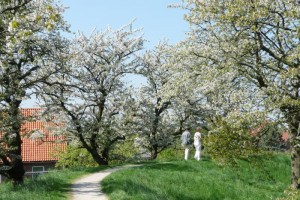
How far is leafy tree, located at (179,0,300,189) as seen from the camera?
49.9ft

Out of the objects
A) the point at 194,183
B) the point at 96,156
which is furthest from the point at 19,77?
the point at 96,156

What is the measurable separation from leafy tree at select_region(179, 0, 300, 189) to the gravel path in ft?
20.9

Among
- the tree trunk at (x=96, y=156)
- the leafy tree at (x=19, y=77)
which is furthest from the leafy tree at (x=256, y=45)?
the tree trunk at (x=96, y=156)

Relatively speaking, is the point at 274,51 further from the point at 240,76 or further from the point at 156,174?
the point at 156,174

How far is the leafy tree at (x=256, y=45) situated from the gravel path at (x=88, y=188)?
20.9ft

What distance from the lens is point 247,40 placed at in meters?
17.1

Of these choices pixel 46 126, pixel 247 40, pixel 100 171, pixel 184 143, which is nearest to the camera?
pixel 247 40

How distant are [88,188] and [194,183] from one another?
414cm

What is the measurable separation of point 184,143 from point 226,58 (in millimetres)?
8398

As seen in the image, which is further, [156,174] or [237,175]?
[237,175]

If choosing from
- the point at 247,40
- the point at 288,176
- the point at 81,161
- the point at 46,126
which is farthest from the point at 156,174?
the point at 81,161

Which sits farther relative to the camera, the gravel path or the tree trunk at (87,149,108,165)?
the tree trunk at (87,149,108,165)

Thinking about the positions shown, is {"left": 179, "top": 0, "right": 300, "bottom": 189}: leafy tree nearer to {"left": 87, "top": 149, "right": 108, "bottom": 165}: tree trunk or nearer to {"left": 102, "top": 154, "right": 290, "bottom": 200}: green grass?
{"left": 102, "top": 154, "right": 290, "bottom": 200}: green grass

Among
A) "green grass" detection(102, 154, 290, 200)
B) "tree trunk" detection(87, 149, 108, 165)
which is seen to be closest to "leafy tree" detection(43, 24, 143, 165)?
"tree trunk" detection(87, 149, 108, 165)
